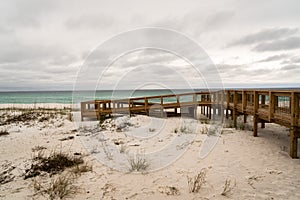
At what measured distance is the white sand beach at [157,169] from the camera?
3373 millimetres

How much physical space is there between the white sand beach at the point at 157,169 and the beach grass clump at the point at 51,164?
13 cm

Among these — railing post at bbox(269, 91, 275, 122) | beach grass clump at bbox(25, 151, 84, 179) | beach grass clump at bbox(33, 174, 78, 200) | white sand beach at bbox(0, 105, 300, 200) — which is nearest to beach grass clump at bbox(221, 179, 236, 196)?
white sand beach at bbox(0, 105, 300, 200)

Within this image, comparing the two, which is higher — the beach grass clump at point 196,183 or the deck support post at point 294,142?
the deck support post at point 294,142

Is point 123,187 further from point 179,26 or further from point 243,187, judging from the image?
point 179,26

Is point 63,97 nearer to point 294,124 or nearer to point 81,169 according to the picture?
point 81,169

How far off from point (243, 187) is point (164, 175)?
1.52 metres

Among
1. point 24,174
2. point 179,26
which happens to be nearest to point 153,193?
point 24,174

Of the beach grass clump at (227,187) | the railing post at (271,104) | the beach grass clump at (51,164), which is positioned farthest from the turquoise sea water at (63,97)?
the beach grass clump at (227,187)

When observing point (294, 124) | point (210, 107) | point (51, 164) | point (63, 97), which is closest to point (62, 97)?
point (63, 97)

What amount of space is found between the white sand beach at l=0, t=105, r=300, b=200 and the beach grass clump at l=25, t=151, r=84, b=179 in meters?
0.13

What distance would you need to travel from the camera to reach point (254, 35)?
2392cm

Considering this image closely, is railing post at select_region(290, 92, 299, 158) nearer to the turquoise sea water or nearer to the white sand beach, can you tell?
the white sand beach

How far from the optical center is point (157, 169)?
4.44 metres

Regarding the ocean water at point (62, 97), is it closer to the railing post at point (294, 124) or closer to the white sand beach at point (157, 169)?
the white sand beach at point (157, 169)
